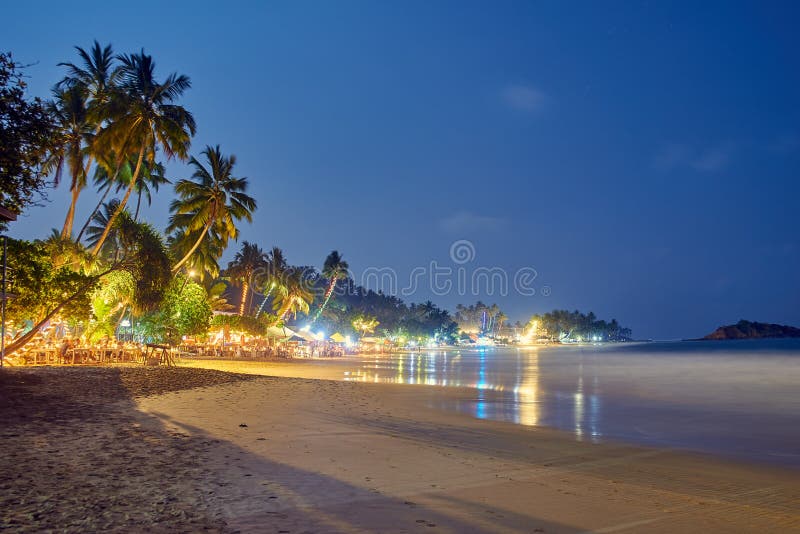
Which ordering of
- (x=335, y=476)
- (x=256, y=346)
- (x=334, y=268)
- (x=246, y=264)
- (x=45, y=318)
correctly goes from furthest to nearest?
(x=334, y=268), (x=246, y=264), (x=256, y=346), (x=45, y=318), (x=335, y=476)

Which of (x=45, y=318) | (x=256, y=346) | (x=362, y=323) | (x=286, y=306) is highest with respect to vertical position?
(x=286, y=306)

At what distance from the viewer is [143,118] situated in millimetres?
25891

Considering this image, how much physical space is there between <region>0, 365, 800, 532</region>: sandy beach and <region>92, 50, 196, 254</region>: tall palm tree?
645 inches

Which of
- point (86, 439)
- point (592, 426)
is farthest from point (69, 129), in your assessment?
point (592, 426)

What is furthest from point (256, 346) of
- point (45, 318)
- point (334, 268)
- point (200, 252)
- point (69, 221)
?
point (334, 268)

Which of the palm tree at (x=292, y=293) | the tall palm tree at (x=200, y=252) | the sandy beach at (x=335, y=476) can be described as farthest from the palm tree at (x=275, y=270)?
the sandy beach at (x=335, y=476)

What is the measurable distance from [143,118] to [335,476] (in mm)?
23968

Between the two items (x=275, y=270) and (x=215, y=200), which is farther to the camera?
(x=275, y=270)

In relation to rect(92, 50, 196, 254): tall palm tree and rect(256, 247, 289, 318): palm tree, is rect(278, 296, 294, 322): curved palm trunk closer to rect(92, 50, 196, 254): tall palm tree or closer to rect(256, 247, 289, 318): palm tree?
rect(256, 247, 289, 318): palm tree

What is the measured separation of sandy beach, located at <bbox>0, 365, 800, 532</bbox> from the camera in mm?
5004

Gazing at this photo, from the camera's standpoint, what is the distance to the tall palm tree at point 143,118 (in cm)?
2531

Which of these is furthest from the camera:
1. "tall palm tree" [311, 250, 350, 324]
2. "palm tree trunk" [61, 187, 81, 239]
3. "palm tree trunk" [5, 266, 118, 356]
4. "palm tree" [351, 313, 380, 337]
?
"palm tree" [351, 313, 380, 337]

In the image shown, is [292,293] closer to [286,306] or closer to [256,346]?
[286,306]

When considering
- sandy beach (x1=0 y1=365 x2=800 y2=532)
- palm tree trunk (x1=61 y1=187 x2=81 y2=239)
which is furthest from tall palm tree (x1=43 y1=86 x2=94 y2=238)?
sandy beach (x1=0 y1=365 x2=800 y2=532)
